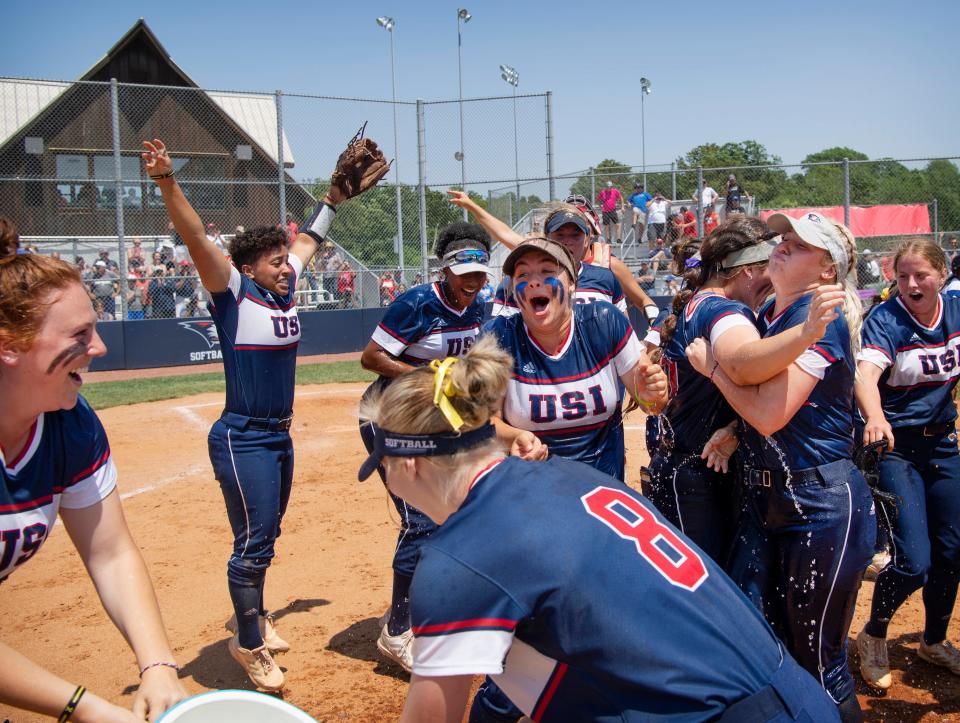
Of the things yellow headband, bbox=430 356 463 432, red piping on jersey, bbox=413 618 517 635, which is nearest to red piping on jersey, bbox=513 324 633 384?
yellow headband, bbox=430 356 463 432

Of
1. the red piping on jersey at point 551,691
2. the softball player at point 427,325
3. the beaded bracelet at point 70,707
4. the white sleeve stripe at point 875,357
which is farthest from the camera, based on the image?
the softball player at point 427,325

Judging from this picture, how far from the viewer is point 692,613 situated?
1964 mm

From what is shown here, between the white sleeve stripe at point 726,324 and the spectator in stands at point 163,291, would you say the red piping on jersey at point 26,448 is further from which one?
the spectator in stands at point 163,291

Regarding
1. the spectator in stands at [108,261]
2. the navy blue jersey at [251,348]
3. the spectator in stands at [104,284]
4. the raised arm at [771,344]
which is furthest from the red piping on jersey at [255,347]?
the spectator in stands at [108,261]

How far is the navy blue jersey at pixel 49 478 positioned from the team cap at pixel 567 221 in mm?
3132

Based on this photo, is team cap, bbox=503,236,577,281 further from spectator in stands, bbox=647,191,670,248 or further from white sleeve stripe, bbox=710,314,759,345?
spectator in stands, bbox=647,191,670,248

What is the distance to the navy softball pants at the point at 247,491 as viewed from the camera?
15.1 ft

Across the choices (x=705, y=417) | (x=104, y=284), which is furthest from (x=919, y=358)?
(x=104, y=284)

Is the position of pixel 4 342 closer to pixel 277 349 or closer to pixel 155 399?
pixel 277 349

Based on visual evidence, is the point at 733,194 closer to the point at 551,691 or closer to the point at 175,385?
the point at 175,385

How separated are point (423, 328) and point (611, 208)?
14459 mm

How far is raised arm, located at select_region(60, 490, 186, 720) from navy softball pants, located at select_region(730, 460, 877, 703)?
2.23 meters

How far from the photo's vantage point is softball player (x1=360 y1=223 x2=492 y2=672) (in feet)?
15.8

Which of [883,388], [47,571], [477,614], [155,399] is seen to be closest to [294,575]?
[47,571]
